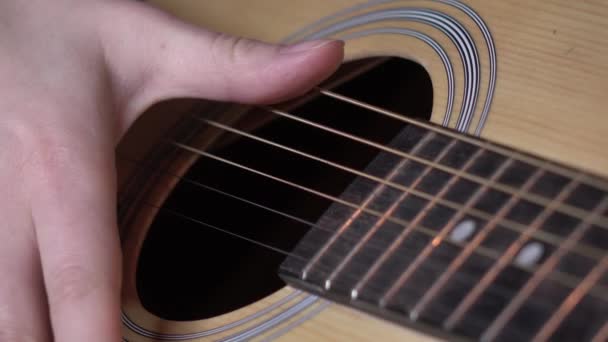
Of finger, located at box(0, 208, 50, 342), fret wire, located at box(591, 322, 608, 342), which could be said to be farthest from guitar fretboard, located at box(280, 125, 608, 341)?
finger, located at box(0, 208, 50, 342)

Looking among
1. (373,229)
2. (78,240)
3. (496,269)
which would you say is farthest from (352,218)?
(78,240)

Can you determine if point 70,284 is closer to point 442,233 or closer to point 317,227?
point 317,227

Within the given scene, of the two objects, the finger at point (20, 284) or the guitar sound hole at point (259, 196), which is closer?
the finger at point (20, 284)

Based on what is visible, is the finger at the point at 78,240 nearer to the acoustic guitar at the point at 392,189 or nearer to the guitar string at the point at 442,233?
the acoustic guitar at the point at 392,189

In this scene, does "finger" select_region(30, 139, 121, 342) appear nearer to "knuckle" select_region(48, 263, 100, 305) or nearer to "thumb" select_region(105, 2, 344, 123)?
"knuckle" select_region(48, 263, 100, 305)

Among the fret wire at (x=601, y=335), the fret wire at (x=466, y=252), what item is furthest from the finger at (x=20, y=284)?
the fret wire at (x=601, y=335)

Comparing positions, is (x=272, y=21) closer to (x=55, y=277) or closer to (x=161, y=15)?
(x=161, y=15)
